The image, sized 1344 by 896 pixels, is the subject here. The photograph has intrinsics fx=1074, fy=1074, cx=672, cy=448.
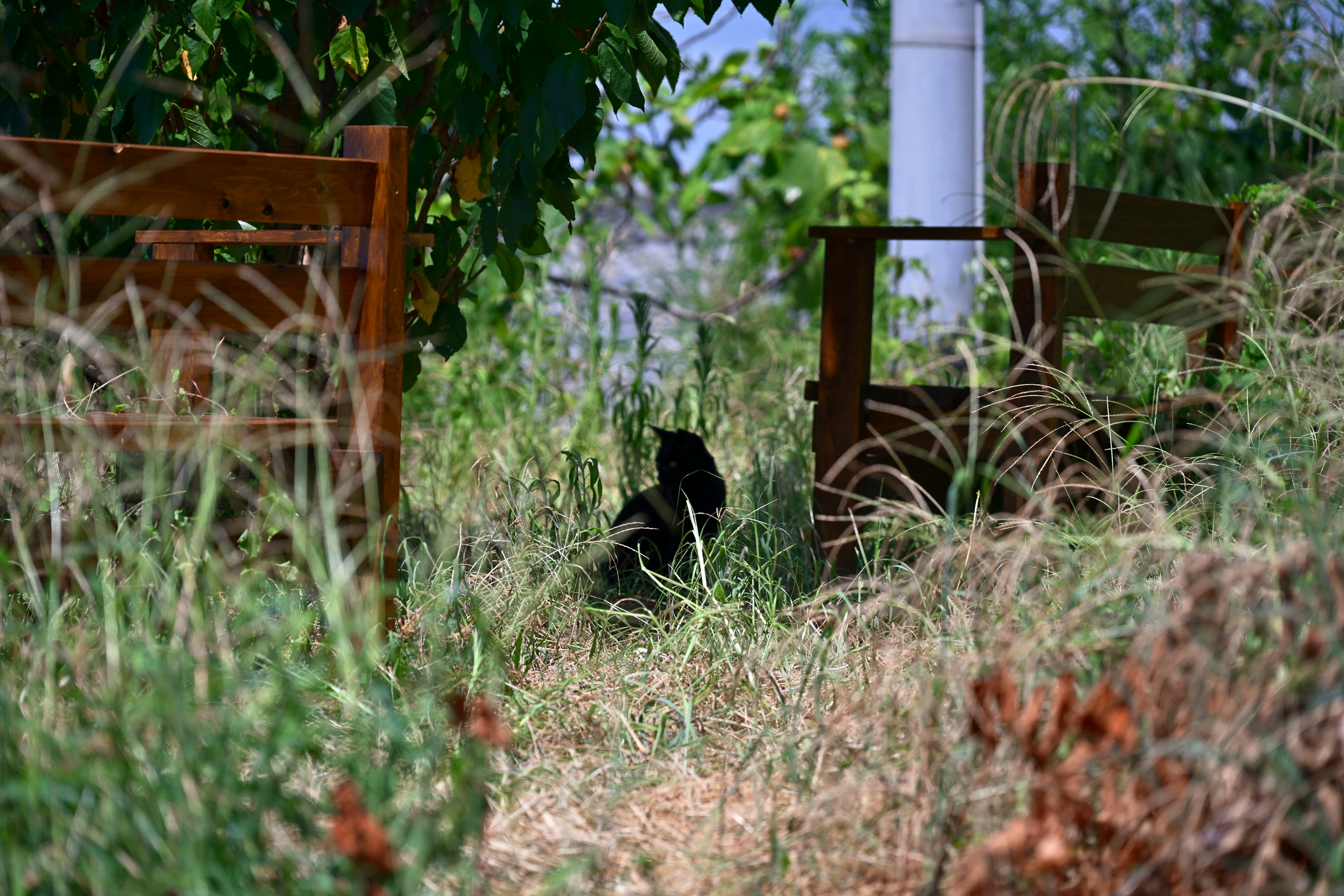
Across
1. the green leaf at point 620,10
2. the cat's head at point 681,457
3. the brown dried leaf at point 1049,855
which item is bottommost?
the brown dried leaf at point 1049,855

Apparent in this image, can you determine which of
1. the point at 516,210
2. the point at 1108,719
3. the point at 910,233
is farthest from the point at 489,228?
the point at 1108,719

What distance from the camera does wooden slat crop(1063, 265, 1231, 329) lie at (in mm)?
2840

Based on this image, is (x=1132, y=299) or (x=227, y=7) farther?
(x=1132, y=299)

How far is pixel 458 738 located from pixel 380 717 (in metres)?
0.44

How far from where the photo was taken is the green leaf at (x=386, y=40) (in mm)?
2324

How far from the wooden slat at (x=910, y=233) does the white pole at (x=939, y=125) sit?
5.59 ft

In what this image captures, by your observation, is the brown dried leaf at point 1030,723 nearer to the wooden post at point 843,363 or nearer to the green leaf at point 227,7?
the wooden post at point 843,363

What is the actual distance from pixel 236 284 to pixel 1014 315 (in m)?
1.75

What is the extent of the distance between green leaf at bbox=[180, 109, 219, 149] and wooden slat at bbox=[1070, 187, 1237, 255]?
212 centimetres

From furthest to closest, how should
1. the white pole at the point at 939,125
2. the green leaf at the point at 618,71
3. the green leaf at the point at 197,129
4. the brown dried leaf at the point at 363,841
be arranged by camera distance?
the white pole at the point at 939,125, the green leaf at the point at 197,129, the green leaf at the point at 618,71, the brown dried leaf at the point at 363,841

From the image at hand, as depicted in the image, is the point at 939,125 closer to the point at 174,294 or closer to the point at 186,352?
the point at 186,352

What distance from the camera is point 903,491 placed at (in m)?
2.83

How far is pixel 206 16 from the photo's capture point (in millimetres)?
2043

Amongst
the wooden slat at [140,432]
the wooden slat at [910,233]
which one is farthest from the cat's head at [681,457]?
the wooden slat at [140,432]
